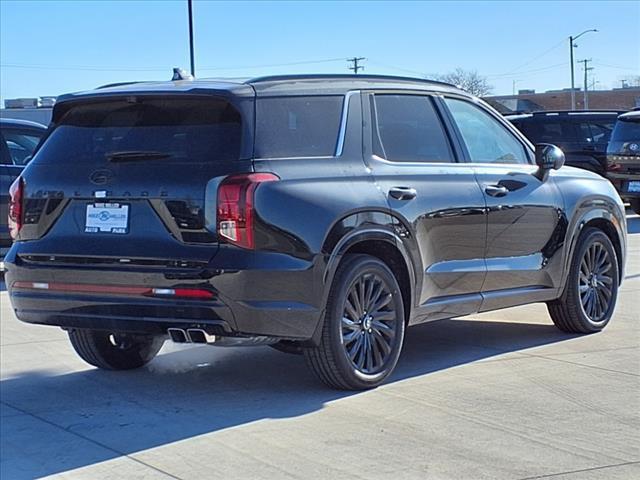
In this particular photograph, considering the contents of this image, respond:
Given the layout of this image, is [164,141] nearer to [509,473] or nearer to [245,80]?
[245,80]

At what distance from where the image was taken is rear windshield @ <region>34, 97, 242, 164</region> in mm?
5836

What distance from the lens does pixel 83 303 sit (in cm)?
599

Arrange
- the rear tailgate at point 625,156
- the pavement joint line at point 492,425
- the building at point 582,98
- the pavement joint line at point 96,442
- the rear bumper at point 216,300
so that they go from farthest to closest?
1. the building at point 582,98
2. the rear tailgate at point 625,156
3. the rear bumper at point 216,300
4. the pavement joint line at point 492,425
5. the pavement joint line at point 96,442

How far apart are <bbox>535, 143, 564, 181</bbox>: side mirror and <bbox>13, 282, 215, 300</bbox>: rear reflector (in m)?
3.12

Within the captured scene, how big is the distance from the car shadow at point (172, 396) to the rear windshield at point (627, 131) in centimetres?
1134

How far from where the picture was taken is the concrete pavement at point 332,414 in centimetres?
505

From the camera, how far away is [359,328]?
6.28 m

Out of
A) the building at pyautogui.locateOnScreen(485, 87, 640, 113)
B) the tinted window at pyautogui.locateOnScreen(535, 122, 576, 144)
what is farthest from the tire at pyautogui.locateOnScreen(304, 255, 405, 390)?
the building at pyautogui.locateOnScreen(485, 87, 640, 113)

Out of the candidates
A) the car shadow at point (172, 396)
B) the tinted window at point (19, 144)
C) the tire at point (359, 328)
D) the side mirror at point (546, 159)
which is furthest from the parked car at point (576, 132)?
the tire at point (359, 328)

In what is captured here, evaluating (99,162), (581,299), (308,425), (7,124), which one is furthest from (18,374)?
(7,124)

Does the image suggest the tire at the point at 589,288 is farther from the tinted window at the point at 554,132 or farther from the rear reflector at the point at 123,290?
the tinted window at the point at 554,132

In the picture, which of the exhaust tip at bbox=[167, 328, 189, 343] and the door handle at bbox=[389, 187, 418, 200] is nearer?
the exhaust tip at bbox=[167, 328, 189, 343]

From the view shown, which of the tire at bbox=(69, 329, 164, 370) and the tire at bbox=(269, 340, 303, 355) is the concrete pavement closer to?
the tire at bbox=(69, 329, 164, 370)

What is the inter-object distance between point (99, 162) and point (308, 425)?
1929 millimetres
